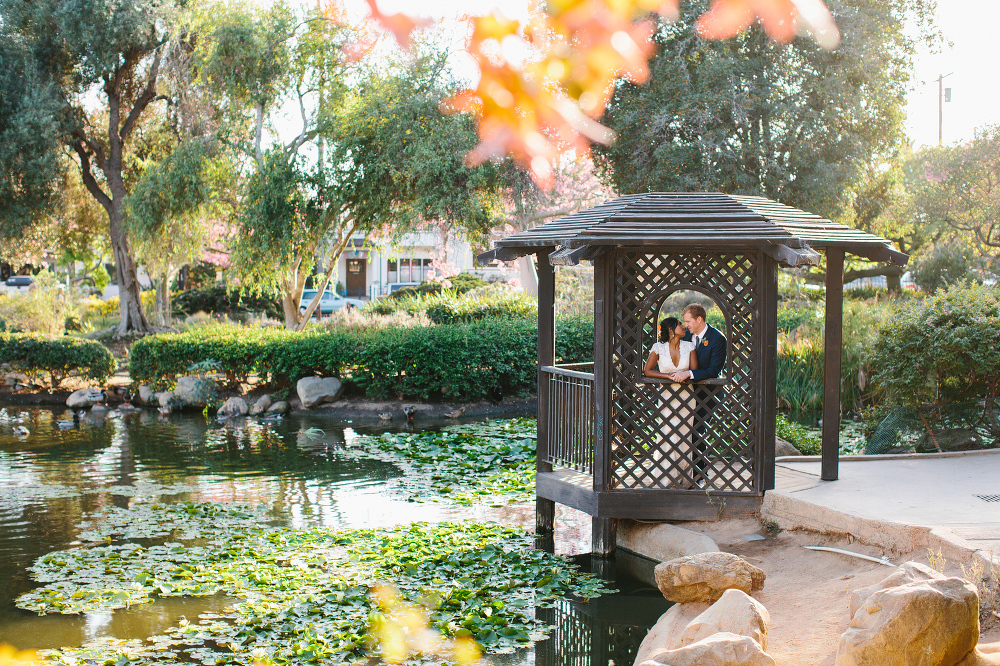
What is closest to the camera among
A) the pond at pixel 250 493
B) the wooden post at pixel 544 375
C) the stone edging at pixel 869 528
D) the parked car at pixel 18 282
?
the stone edging at pixel 869 528

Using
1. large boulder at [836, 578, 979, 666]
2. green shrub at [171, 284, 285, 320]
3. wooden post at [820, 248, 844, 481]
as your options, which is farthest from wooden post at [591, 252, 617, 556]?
green shrub at [171, 284, 285, 320]

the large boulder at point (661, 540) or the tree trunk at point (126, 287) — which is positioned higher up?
the tree trunk at point (126, 287)

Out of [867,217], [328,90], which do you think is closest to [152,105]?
[328,90]

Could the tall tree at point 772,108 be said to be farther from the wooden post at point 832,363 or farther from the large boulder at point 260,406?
the wooden post at point 832,363

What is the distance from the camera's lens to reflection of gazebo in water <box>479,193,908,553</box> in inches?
274

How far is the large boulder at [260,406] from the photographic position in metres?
16.0

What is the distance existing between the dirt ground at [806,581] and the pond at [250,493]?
85 centimetres

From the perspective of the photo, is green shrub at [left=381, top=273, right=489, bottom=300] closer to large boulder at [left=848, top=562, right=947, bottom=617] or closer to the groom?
the groom

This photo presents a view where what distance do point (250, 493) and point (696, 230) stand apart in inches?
245

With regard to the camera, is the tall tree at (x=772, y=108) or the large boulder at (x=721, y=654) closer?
the large boulder at (x=721, y=654)

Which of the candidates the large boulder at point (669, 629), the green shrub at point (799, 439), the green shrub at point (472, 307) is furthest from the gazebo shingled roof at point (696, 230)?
the green shrub at point (472, 307)

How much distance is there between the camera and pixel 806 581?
5980mm

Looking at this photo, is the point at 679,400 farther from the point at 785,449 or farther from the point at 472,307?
the point at 472,307

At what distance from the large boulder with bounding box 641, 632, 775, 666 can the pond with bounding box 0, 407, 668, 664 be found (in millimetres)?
1545
